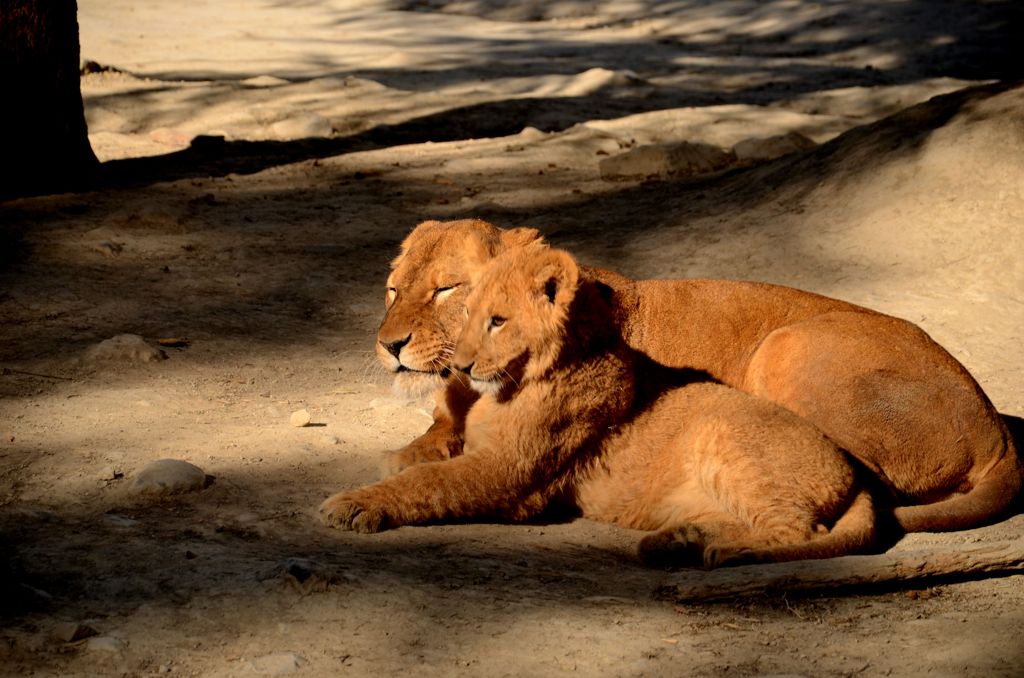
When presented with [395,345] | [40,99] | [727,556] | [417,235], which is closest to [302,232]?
[40,99]

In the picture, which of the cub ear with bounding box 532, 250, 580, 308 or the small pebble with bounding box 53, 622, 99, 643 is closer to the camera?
the small pebble with bounding box 53, 622, 99, 643

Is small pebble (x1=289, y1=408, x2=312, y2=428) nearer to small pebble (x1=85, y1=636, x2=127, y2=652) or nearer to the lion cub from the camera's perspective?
the lion cub

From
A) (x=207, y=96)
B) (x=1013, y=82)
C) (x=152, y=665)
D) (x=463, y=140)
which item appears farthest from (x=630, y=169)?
(x=152, y=665)

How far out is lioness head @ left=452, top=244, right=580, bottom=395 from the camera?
483cm

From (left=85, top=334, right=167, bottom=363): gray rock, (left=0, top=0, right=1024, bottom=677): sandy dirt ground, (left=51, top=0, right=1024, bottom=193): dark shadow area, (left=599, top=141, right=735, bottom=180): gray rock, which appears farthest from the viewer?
(left=51, top=0, right=1024, bottom=193): dark shadow area

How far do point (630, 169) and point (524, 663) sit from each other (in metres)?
8.42

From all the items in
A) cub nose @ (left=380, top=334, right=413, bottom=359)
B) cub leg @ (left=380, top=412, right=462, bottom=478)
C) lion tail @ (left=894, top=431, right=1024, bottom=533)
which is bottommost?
lion tail @ (left=894, top=431, right=1024, bottom=533)

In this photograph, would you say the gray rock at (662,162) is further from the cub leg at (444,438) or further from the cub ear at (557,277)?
the cub ear at (557,277)

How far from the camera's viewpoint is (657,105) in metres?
15.7

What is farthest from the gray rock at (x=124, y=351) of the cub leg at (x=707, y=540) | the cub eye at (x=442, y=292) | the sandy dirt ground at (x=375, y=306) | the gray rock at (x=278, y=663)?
the gray rock at (x=278, y=663)

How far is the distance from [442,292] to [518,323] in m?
0.64

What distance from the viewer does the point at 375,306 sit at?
27.3 ft

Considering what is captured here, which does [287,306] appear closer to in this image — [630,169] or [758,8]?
[630,169]

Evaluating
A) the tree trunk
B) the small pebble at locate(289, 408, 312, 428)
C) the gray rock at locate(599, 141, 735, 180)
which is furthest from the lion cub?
the gray rock at locate(599, 141, 735, 180)
